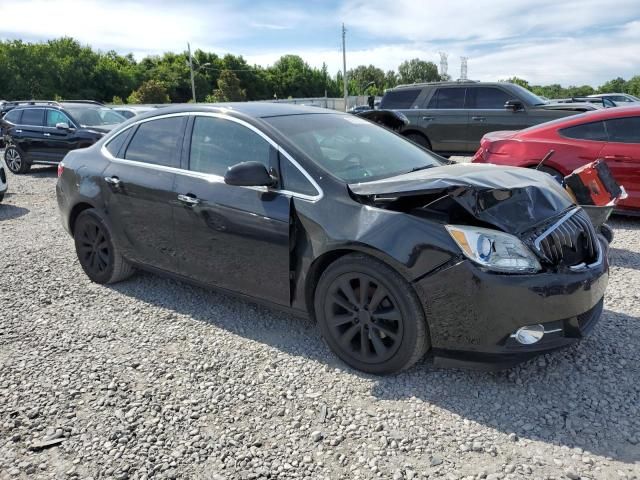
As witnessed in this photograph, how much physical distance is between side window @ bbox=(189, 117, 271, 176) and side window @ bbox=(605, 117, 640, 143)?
4910 millimetres

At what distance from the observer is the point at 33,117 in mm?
12852

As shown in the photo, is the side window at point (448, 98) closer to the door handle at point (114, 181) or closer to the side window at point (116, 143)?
the side window at point (116, 143)

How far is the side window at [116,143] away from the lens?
4.57m

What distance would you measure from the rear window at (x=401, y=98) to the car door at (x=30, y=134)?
8.23 meters

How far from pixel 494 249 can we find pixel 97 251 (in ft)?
11.7

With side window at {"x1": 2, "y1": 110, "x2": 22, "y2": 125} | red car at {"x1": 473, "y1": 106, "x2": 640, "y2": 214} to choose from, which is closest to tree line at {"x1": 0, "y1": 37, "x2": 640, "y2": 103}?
side window at {"x1": 2, "y1": 110, "x2": 22, "y2": 125}

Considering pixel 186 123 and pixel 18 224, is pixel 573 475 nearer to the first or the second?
pixel 186 123

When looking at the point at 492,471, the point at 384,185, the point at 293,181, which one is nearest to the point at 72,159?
the point at 293,181

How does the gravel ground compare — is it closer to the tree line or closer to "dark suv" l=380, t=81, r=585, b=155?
"dark suv" l=380, t=81, r=585, b=155

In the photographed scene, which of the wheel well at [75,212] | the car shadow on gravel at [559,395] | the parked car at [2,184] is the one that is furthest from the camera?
the parked car at [2,184]

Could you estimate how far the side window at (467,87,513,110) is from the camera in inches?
409

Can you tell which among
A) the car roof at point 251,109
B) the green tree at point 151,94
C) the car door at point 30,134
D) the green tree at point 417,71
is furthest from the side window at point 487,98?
the green tree at point 417,71

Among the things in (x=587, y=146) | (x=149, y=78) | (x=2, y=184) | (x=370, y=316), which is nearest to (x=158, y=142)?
(x=370, y=316)

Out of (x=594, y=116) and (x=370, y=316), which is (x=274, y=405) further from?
(x=594, y=116)
